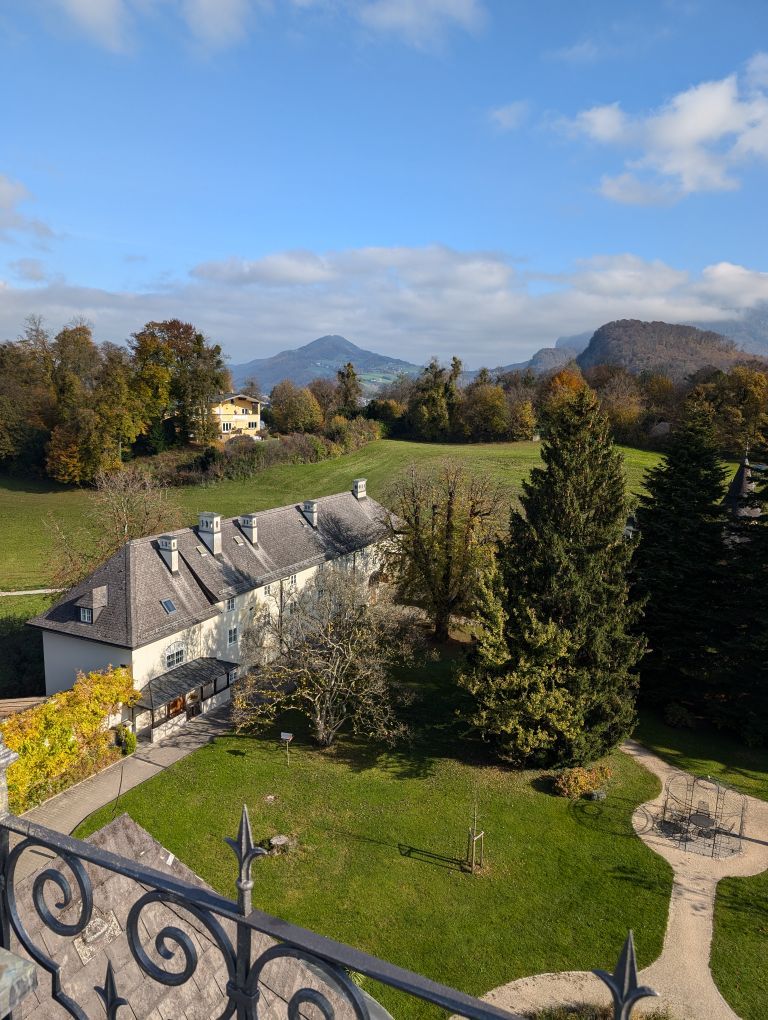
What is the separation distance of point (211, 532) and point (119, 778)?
42.3 feet

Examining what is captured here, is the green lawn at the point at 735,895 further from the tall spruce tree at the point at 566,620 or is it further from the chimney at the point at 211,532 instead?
the chimney at the point at 211,532

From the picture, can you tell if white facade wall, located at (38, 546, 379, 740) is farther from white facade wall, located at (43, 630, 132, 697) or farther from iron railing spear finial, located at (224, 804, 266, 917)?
iron railing spear finial, located at (224, 804, 266, 917)

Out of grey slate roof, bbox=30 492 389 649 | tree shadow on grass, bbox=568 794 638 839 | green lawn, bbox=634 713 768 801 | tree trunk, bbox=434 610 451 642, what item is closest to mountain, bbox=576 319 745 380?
tree trunk, bbox=434 610 451 642

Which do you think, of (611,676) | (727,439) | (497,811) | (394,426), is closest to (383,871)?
(497,811)

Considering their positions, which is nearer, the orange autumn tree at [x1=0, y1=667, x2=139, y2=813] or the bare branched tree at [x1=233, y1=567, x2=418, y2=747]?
the orange autumn tree at [x1=0, y1=667, x2=139, y2=813]

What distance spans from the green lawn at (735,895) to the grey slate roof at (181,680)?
62.7ft

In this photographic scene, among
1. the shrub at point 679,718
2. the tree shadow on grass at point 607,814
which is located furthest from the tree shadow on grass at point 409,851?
the shrub at point 679,718

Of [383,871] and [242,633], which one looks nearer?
[383,871]

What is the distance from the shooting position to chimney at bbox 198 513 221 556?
105 ft

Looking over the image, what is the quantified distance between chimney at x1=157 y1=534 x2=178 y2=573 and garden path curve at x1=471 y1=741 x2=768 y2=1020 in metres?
21.5

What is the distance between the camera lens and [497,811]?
70.6ft

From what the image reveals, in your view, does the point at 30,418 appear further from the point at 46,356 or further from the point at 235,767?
the point at 235,767

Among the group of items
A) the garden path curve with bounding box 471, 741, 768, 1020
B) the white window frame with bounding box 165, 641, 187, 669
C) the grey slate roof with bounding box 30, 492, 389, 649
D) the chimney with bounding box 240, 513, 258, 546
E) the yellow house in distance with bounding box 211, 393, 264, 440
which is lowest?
the garden path curve with bounding box 471, 741, 768, 1020

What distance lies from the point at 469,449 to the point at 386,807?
60298 millimetres
